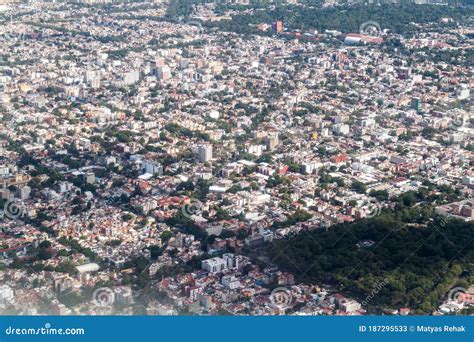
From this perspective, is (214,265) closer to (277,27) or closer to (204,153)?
(204,153)

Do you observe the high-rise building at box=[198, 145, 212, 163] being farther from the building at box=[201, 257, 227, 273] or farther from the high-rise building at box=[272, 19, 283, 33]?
the high-rise building at box=[272, 19, 283, 33]

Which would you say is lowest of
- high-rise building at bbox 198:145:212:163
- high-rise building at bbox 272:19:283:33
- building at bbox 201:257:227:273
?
high-rise building at bbox 198:145:212:163

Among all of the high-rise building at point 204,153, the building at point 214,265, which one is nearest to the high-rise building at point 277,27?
the high-rise building at point 204,153

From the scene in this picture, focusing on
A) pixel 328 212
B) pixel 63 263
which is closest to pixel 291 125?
pixel 328 212

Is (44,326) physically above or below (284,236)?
above

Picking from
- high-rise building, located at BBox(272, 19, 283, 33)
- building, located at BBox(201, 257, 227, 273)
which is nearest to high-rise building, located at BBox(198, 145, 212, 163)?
building, located at BBox(201, 257, 227, 273)

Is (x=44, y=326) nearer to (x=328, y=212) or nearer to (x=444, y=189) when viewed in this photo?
(x=328, y=212)

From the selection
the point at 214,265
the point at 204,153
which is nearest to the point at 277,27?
the point at 204,153

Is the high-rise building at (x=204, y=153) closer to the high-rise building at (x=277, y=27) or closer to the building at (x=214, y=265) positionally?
the building at (x=214, y=265)

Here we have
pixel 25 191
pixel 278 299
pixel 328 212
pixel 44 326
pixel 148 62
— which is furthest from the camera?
pixel 148 62

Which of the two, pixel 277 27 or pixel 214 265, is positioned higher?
pixel 277 27

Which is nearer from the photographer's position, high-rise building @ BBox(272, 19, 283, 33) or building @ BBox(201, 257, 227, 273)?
building @ BBox(201, 257, 227, 273)
